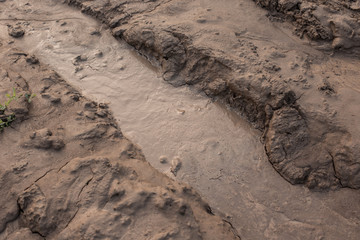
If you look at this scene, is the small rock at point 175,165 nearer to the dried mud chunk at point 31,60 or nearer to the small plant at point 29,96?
the small plant at point 29,96

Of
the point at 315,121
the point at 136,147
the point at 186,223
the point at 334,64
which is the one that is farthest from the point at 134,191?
the point at 334,64

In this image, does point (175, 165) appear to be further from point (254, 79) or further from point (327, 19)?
point (327, 19)

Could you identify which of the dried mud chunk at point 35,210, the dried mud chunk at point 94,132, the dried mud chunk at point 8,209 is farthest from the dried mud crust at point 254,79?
the dried mud chunk at point 8,209

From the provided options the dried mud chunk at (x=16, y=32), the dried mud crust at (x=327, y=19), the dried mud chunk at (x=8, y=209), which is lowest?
the dried mud chunk at (x=8, y=209)

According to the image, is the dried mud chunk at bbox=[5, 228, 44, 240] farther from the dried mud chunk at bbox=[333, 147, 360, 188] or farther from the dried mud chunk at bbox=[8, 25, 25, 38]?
the dried mud chunk at bbox=[8, 25, 25, 38]

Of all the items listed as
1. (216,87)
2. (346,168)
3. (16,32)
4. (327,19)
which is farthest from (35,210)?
(327,19)

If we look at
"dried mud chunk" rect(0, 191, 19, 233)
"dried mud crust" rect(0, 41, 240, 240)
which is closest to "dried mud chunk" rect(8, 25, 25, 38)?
"dried mud crust" rect(0, 41, 240, 240)

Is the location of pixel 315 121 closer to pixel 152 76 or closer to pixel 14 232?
pixel 152 76
